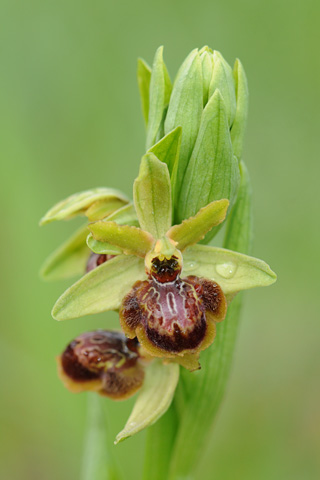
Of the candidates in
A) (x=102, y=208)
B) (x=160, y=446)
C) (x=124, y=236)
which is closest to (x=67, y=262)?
(x=102, y=208)

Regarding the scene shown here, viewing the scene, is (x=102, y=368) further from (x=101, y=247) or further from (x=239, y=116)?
(x=239, y=116)

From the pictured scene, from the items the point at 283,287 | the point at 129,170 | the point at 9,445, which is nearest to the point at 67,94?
the point at 129,170

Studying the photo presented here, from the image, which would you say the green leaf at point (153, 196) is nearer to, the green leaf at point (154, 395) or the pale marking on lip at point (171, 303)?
the pale marking on lip at point (171, 303)

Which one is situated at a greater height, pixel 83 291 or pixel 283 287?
pixel 283 287

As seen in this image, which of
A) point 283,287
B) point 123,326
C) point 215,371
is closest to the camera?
point 123,326

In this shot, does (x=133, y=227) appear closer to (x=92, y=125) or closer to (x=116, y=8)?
(x=92, y=125)
